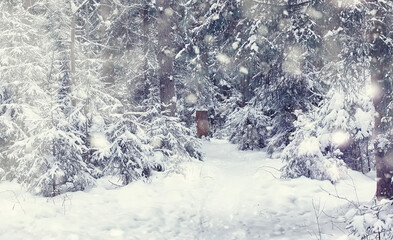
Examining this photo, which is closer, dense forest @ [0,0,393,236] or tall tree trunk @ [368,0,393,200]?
tall tree trunk @ [368,0,393,200]

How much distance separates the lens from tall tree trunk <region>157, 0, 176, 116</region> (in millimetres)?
12672

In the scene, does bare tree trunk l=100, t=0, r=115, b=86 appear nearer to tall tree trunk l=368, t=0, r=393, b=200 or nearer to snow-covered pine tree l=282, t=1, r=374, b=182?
snow-covered pine tree l=282, t=1, r=374, b=182

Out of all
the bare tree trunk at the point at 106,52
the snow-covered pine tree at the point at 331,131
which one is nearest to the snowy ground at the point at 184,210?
the snow-covered pine tree at the point at 331,131

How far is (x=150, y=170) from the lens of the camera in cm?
996

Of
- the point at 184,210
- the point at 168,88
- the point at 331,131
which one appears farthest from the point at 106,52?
the point at 184,210

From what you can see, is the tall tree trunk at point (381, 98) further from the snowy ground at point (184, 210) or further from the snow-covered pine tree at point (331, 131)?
the snow-covered pine tree at point (331, 131)

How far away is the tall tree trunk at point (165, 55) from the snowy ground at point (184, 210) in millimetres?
3460

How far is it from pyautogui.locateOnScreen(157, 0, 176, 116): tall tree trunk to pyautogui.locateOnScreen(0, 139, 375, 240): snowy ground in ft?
11.4

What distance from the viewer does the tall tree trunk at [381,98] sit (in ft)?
19.9

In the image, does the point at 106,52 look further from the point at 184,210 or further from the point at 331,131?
the point at 184,210

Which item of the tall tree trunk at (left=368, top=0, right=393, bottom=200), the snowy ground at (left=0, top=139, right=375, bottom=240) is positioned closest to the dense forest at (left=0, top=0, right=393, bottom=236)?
the tall tree trunk at (left=368, top=0, right=393, bottom=200)

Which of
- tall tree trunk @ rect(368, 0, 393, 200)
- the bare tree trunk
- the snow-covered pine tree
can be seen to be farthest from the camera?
the bare tree trunk

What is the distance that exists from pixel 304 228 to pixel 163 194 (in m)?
3.52

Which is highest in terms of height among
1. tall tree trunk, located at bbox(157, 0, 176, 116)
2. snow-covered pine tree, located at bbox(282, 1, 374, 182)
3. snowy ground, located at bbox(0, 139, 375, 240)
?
tall tree trunk, located at bbox(157, 0, 176, 116)
